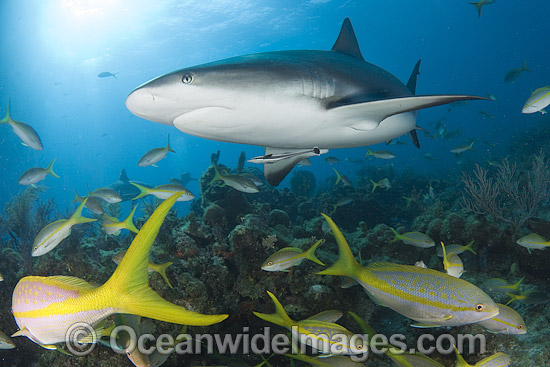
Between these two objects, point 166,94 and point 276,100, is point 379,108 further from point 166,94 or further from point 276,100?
point 166,94

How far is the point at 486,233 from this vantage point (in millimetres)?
5527

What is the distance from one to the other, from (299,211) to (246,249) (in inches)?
240

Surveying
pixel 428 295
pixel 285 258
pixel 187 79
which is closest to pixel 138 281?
pixel 187 79

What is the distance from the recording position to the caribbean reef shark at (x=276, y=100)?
1.79 m

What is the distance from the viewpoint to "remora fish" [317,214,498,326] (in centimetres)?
205

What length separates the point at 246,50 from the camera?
48312 mm

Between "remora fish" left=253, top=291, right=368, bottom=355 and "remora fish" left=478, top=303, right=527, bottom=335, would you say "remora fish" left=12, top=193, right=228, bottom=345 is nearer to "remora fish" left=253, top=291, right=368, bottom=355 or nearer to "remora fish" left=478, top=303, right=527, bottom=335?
"remora fish" left=253, top=291, right=368, bottom=355

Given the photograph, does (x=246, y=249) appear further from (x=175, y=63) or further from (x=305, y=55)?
(x=175, y=63)

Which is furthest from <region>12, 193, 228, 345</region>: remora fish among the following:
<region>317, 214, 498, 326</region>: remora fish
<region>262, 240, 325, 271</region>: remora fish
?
<region>262, 240, 325, 271</region>: remora fish

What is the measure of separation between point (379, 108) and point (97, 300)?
239cm

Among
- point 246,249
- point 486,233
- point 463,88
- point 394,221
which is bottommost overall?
point 394,221

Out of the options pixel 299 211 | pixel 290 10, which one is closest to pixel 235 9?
pixel 290 10

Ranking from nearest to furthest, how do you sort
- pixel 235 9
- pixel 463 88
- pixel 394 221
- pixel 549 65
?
pixel 394 221, pixel 235 9, pixel 549 65, pixel 463 88

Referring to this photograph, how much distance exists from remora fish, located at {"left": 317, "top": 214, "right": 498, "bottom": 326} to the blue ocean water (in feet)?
42.3
